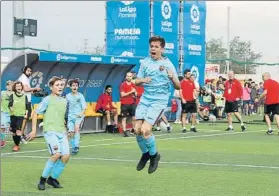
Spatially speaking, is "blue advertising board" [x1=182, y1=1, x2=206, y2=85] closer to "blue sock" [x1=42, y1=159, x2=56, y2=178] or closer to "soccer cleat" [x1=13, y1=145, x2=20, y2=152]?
"soccer cleat" [x1=13, y1=145, x2=20, y2=152]

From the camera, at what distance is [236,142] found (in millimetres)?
18578

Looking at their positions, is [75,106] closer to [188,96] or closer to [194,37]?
[188,96]

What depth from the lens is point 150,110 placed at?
964 cm

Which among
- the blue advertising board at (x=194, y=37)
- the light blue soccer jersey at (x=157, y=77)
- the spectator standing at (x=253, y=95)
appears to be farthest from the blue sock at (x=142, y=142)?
the spectator standing at (x=253, y=95)

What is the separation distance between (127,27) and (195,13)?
3994mm

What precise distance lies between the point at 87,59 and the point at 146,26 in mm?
6764

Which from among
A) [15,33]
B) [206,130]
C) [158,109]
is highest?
[15,33]

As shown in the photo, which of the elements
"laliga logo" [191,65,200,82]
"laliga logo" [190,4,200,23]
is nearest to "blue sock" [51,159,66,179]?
"laliga logo" [191,65,200,82]

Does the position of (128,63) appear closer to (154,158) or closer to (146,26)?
(146,26)

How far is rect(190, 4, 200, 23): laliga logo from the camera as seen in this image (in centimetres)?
3016

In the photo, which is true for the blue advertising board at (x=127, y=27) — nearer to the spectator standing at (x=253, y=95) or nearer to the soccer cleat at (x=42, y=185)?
the spectator standing at (x=253, y=95)

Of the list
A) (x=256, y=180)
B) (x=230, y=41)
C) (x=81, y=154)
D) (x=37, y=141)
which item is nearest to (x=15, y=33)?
(x=37, y=141)

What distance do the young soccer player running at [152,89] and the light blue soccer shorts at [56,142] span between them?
1.24 meters

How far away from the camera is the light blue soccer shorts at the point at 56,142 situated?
33.0ft
